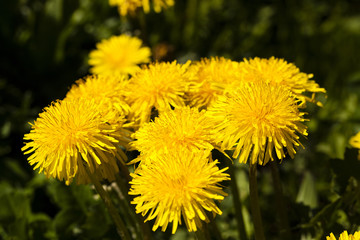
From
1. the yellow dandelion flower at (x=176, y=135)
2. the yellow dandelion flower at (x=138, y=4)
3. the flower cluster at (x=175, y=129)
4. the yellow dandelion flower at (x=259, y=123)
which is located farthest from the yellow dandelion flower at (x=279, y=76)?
the yellow dandelion flower at (x=138, y=4)

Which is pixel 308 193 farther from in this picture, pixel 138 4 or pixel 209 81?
pixel 138 4

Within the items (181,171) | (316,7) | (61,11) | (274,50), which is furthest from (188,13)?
(181,171)

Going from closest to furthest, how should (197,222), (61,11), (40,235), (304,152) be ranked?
(197,222), (40,235), (304,152), (61,11)

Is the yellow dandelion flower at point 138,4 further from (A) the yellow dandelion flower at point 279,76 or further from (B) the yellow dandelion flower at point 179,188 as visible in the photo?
(B) the yellow dandelion flower at point 179,188

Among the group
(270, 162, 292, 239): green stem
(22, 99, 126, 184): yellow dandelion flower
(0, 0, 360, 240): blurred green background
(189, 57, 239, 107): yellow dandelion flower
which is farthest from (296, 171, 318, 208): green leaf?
(22, 99, 126, 184): yellow dandelion flower

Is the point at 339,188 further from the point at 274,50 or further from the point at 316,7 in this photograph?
the point at 316,7

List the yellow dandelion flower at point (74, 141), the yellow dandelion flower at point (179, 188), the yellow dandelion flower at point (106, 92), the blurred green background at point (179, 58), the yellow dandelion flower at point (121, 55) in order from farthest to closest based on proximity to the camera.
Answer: the yellow dandelion flower at point (121, 55) → the blurred green background at point (179, 58) → the yellow dandelion flower at point (106, 92) → the yellow dandelion flower at point (74, 141) → the yellow dandelion flower at point (179, 188)
